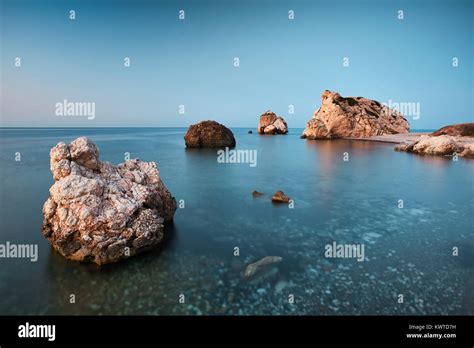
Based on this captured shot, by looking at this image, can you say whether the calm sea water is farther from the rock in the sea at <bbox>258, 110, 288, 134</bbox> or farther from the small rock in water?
the rock in the sea at <bbox>258, 110, 288, 134</bbox>

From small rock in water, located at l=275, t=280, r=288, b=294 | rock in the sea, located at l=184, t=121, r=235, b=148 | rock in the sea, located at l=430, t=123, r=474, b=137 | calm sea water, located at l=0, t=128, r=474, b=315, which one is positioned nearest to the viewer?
calm sea water, located at l=0, t=128, r=474, b=315

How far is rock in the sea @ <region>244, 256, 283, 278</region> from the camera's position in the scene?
10.2 metres

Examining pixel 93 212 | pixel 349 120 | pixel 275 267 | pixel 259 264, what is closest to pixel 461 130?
pixel 349 120

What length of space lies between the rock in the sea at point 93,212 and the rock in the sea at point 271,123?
133m

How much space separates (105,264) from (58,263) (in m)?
1.94

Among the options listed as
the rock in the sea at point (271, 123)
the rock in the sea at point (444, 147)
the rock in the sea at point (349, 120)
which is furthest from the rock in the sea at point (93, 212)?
the rock in the sea at point (271, 123)

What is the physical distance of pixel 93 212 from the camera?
1083 cm

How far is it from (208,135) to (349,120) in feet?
170

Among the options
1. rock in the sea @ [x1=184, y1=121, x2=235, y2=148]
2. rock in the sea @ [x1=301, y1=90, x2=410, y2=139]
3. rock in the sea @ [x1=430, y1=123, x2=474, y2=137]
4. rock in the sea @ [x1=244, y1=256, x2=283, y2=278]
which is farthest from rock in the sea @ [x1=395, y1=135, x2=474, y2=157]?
rock in the sea @ [x1=244, y1=256, x2=283, y2=278]

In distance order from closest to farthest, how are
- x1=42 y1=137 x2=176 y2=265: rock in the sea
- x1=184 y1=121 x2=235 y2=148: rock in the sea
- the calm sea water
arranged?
the calm sea water < x1=42 y1=137 x2=176 y2=265: rock in the sea < x1=184 y1=121 x2=235 y2=148: rock in the sea

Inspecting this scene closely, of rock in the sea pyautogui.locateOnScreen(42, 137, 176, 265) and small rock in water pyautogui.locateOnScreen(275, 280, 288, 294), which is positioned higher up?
Answer: rock in the sea pyautogui.locateOnScreen(42, 137, 176, 265)

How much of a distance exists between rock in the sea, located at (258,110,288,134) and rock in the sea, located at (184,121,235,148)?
81.7 m
